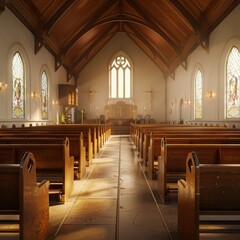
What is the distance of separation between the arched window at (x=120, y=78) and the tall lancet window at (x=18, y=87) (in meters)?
11.7

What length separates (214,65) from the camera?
12.4 metres

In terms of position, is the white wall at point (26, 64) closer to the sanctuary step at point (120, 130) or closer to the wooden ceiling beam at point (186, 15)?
the sanctuary step at point (120, 130)

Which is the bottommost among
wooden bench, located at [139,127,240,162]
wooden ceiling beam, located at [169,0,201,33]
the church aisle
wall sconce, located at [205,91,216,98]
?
the church aisle

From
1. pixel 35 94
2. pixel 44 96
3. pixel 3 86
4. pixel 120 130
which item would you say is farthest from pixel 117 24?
pixel 3 86

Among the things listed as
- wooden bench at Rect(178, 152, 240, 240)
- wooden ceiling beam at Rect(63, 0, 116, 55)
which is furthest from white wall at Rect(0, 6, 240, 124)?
wooden bench at Rect(178, 152, 240, 240)

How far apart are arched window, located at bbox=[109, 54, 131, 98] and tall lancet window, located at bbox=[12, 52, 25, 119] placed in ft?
38.3

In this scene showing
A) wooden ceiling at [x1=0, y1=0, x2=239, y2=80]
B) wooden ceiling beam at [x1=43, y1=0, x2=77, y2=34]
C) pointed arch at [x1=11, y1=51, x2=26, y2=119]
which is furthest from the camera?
wooden ceiling beam at [x1=43, y1=0, x2=77, y2=34]

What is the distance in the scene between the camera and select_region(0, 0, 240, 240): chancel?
235 centimetres

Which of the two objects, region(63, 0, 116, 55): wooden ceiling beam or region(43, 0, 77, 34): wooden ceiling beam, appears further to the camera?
region(63, 0, 116, 55): wooden ceiling beam

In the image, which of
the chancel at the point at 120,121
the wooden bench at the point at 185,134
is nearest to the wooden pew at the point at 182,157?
the chancel at the point at 120,121

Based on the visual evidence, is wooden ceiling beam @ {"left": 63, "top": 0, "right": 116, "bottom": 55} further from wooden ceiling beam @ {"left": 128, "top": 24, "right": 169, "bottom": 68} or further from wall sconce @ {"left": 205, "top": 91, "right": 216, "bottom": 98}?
wall sconce @ {"left": 205, "top": 91, "right": 216, "bottom": 98}

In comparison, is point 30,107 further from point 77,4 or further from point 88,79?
point 88,79

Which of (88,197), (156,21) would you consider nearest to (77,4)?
(156,21)

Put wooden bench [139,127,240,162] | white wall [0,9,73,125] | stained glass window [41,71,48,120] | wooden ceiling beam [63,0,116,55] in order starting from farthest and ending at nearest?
wooden ceiling beam [63,0,116,55] → stained glass window [41,71,48,120] → white wall [0,9,73,125] → wooden bench [139,127,240,162]
